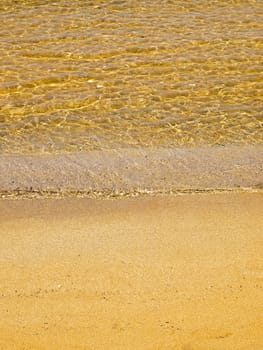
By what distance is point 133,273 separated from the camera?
188 inches

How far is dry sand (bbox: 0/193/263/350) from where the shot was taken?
4211 mm

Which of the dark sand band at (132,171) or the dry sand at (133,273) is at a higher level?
the dry sand at (133,273)

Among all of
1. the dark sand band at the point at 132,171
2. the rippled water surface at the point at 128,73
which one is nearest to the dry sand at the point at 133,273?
the dark sand band at the point at 132,171

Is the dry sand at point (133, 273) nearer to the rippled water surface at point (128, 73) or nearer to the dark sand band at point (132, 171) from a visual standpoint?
the dark sand band at point (132, 171)

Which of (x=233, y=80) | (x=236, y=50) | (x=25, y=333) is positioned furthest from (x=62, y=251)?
(x=236, y=50)

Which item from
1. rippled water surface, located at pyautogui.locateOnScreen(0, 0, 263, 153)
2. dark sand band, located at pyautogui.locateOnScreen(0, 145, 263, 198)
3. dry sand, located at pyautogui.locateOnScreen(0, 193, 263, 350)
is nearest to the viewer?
dry sand, located at pyautogui.locateOnScreen(0, 193, 263, 350)

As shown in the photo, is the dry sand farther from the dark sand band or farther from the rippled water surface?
the rippled water surface

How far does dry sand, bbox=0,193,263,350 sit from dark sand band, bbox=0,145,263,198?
23 cm

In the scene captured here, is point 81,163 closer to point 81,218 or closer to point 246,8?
point 81,218

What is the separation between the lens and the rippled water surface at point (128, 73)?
7.38 meters

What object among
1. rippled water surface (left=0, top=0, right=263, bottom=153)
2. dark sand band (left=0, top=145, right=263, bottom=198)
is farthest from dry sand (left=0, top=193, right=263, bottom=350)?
rippled water surface (left=0, top=0, right=263, bottom=153)

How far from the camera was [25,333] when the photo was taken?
4.23 m

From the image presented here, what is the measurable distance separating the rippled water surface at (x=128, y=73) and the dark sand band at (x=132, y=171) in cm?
26

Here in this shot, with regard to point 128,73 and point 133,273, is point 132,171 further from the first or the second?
point 128,73
